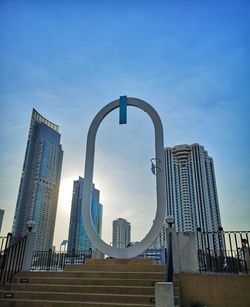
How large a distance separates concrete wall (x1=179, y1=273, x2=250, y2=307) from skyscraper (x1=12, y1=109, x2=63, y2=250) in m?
22.6

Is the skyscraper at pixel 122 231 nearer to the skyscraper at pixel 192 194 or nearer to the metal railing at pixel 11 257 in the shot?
the metal railing at pixel 11 257

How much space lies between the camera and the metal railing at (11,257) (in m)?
6.04

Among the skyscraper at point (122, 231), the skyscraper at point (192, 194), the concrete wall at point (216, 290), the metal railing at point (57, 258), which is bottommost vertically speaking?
the concrete wall at point (216, 290)

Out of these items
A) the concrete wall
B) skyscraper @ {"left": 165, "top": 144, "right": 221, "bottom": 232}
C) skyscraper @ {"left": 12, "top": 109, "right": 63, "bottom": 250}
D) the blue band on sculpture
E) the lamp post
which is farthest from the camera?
skyscraper @ {"left": 12, "top": 109, "right": 63, "bottom": 250}

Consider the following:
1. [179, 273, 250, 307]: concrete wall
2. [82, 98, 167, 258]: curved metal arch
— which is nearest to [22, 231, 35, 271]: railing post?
[82, 98, 167, 258]: curved metal arch

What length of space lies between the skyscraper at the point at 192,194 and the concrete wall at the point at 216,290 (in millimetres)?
12513

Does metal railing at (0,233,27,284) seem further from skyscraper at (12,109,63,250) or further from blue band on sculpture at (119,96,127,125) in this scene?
skyscraper at (12,109,63,250)

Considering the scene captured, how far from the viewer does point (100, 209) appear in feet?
41.7

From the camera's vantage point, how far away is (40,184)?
33562 millimetres

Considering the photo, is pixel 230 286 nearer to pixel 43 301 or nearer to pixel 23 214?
pixel 43 301

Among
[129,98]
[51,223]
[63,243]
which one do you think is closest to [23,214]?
[51,223]

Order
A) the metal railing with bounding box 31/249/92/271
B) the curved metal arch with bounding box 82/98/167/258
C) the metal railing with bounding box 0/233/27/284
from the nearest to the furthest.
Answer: the metal railing with bounding box 0/233/27/284
the curved metal arch with bounding box 82/98/167/258
the metal railing with bounding box 31/249/92/271

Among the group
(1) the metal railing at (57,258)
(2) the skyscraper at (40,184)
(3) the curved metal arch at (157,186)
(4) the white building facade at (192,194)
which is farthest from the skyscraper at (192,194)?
(2) the skyscraper at (40,184)

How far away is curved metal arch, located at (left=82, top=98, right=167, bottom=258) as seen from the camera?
284 inches
